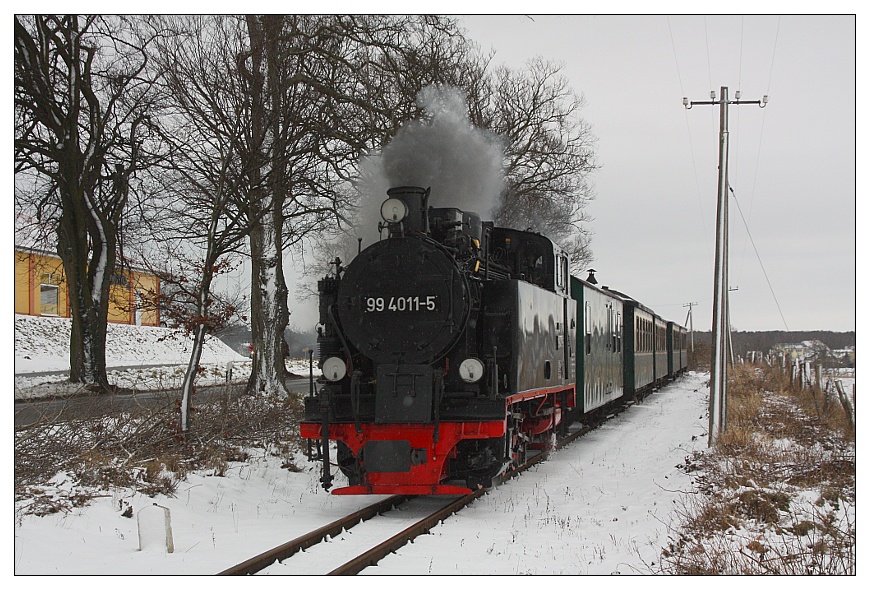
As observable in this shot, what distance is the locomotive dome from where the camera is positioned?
749 centimetres

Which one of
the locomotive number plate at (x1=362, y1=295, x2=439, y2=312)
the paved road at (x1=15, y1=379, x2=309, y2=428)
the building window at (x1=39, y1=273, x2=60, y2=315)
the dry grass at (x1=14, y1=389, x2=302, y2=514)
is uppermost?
the building window at (x1=39, y1=273, x2=60, y2=315)

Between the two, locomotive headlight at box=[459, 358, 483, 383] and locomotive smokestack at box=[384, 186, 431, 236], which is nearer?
locomotive headlight at box=[459, 358, 483, 383]

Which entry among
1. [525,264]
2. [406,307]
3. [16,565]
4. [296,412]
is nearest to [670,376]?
[296,412]

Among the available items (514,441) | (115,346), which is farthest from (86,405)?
(115,346)

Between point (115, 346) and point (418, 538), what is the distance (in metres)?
21.8

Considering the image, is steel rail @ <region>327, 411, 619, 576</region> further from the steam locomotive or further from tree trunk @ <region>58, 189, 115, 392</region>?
tree trunk @ <region>58, 189, 115, 392</region>

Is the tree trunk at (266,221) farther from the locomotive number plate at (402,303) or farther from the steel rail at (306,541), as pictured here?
the steel rail at (306,541)

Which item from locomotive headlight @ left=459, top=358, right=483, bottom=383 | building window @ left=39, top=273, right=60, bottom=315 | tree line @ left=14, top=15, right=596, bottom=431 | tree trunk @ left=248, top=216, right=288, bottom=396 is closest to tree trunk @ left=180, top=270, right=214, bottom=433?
tree line @ left=14, top=15, right=596, bottom=431

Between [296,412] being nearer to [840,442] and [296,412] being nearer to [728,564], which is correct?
[840,442]

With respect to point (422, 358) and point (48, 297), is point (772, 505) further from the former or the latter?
point (48, 297)

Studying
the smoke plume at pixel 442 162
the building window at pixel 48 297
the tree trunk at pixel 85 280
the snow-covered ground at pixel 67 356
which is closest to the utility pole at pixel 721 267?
the smoke plume at pixel 442 162

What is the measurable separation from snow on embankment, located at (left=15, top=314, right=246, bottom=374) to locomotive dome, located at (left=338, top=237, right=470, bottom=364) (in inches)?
131

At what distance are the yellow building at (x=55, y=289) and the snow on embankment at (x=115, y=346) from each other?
29 centimetres

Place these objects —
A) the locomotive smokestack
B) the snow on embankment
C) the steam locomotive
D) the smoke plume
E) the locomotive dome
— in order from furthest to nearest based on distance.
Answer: the snow on embankment → the smoke plume → the locomotive smokestack → the locomotive dome → the steam locomotive
